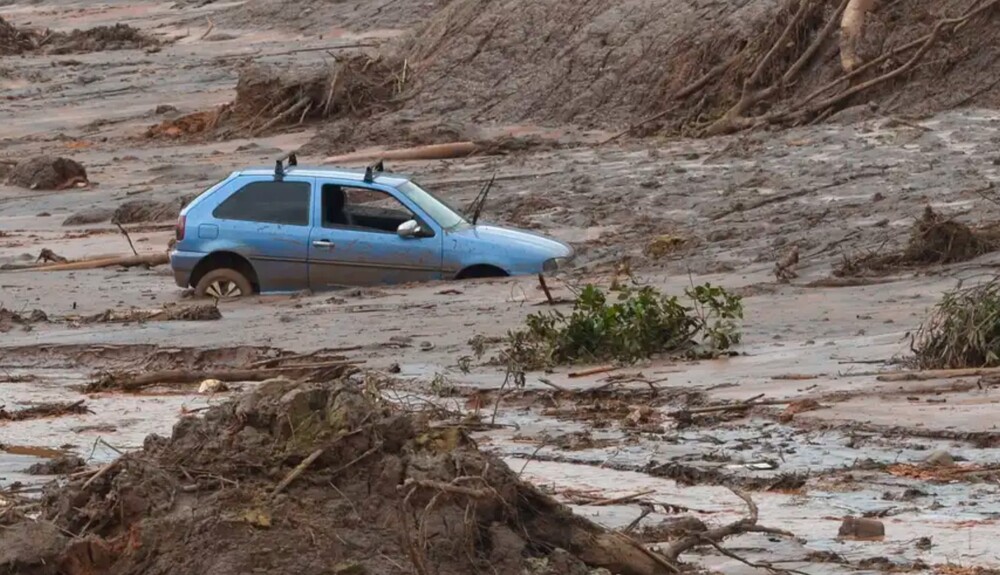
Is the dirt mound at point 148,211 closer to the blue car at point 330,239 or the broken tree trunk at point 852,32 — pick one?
the blue car at point 330,239

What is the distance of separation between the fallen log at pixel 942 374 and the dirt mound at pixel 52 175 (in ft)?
61.9

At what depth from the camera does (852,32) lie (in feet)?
88.5

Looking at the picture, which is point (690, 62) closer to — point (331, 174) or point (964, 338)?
point (331, 174)

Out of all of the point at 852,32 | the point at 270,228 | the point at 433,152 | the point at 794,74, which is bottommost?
the point at 270,228

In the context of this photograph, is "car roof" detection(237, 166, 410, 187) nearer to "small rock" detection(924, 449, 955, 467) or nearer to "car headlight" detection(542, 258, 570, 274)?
"car headlight" detection(542, 258, 570, 274)

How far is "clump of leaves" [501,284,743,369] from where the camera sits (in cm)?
1366

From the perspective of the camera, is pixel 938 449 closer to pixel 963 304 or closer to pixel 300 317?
pixel 963 304

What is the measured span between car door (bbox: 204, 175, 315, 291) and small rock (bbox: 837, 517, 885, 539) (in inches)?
408

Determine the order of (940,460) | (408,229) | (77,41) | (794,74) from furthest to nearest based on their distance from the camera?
(77,41), (794,74), (408,229), (940,460)

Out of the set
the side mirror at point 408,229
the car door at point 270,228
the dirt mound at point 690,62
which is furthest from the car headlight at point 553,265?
the dirt mound at point 690,62

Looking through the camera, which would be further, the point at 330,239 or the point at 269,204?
the point at 269,204

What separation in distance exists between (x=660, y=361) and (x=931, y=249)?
415cm

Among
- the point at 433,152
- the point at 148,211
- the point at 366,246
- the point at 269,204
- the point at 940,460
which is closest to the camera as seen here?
the point at 940,460

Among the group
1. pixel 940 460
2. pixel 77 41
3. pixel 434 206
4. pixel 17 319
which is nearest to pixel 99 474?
pixel 940 460
